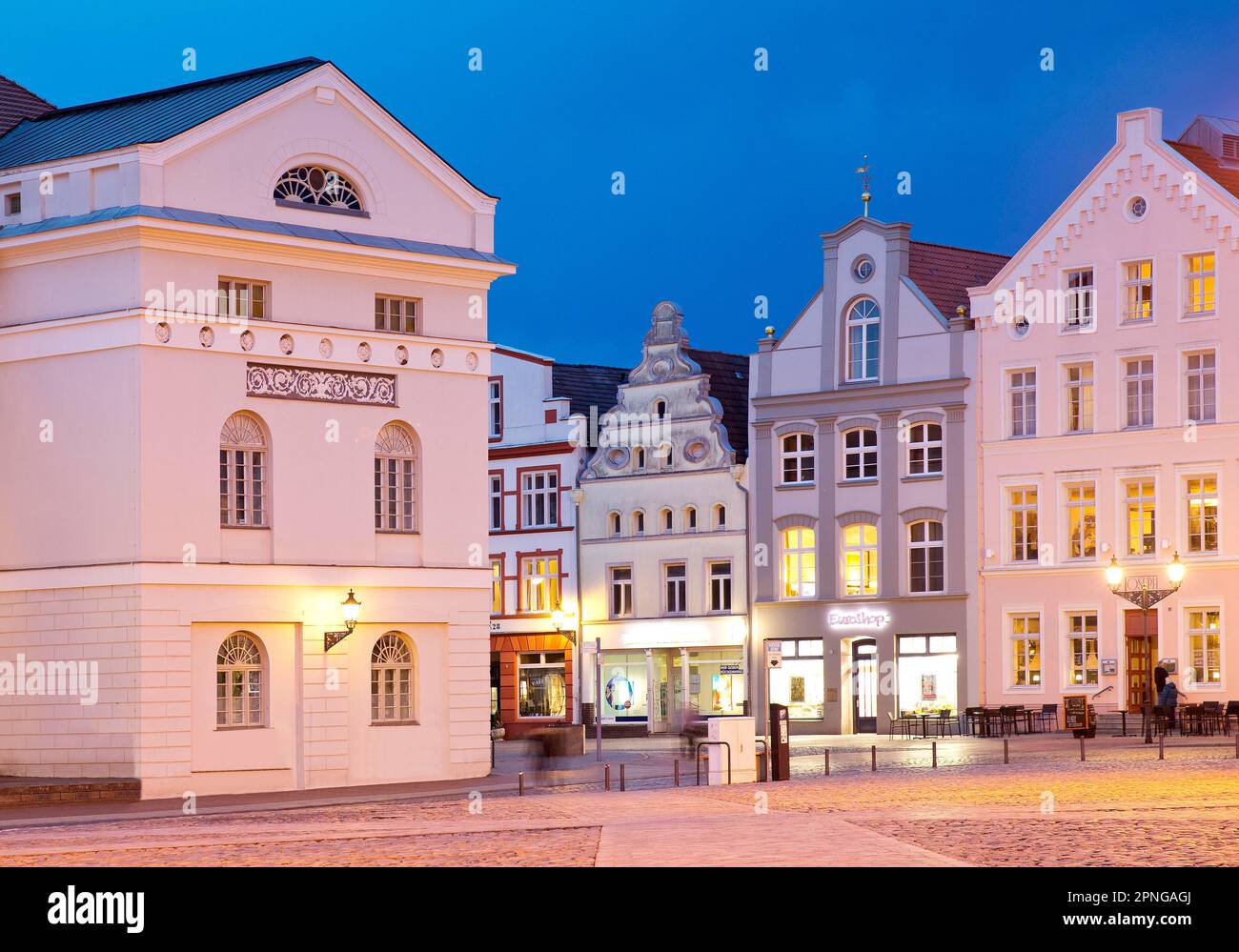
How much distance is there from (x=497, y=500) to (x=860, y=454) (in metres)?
13.1

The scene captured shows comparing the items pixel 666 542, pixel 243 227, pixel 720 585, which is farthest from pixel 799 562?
pixel 243 227

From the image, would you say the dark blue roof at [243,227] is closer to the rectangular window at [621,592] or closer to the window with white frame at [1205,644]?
the window with white frame at [1205,644]

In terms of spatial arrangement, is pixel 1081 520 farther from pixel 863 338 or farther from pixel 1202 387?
pixel 863 338

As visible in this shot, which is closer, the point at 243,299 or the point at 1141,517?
the point at 243,299

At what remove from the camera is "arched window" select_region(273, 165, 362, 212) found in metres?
39.1

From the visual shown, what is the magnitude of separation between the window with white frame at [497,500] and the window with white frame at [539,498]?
0.77 meters

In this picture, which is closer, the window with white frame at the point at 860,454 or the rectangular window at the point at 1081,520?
the rectangular window at the point at 1081,520

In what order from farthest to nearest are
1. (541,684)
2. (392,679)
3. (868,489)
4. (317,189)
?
(541,684) → (868,489) → (392,679) → (317,189)

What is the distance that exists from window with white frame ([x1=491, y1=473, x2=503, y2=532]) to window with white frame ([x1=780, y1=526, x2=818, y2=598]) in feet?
33.9

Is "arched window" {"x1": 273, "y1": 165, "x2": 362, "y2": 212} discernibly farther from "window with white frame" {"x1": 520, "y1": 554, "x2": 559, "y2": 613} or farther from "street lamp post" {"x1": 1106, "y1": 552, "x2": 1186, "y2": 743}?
"window with white frame" {"x1": 520, "y1": 554, "x2": 559, "y2": 613}

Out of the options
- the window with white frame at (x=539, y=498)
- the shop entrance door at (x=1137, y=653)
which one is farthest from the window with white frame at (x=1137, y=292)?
the window with white frame at (x=539, y=498)

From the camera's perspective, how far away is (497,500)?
229 feet

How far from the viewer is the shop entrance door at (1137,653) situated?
55938 mm

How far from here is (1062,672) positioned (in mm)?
57406
